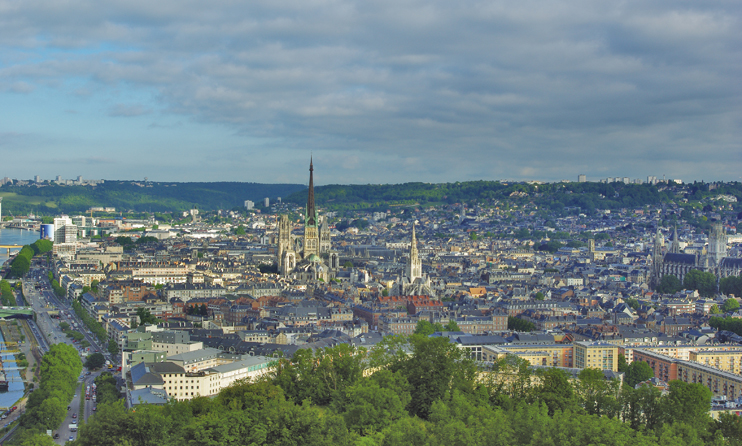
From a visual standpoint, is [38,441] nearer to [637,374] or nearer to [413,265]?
A: [637,374]

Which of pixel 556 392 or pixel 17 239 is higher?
pixel 556 392

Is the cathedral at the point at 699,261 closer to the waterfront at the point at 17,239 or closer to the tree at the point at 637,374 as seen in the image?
the tree at the point at 637,374

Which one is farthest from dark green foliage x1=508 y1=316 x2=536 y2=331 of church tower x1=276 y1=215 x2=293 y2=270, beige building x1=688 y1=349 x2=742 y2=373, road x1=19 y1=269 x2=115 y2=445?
church tower x1=276 y1=215 x2=293 y2=270

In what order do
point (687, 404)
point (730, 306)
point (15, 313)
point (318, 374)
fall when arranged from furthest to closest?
point (730, 306)
point (15, 313)
point (318, 374)
point (687, 404)

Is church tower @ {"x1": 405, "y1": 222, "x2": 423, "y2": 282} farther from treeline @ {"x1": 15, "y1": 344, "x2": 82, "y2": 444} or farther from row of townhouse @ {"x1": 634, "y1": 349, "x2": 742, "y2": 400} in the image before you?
treeline @ {"x1": 15, "y1": 344, "x2": 82, "y2": 444}

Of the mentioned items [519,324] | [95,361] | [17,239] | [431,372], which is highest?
[431,372]

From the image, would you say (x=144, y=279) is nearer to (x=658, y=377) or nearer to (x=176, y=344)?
(x=176, y=344)

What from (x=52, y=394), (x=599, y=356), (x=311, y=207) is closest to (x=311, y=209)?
(x=311, y=207)
